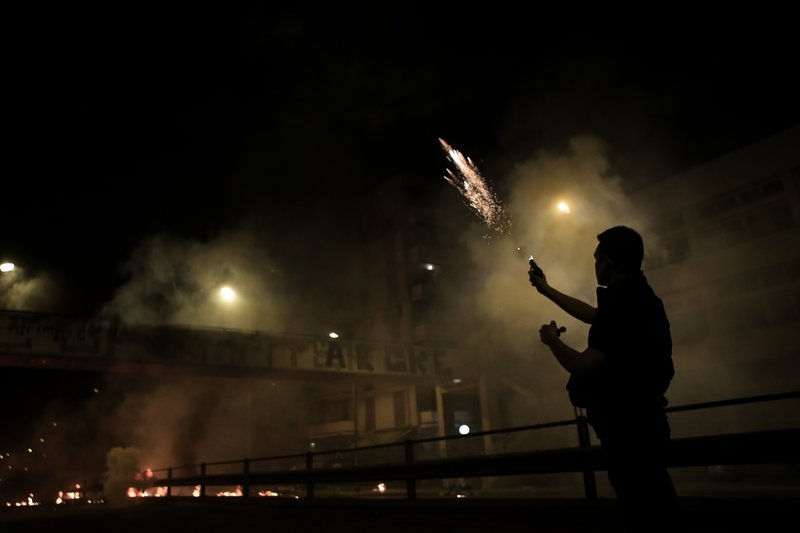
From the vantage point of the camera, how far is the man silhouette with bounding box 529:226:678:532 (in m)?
1.91

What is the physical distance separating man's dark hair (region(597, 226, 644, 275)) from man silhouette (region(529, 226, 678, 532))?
75 millimetres

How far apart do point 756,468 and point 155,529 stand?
15.9 m

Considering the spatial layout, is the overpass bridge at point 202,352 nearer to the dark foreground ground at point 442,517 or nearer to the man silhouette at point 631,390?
the dark foreground ground at point 442,517

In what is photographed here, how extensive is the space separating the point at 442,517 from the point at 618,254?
499cm

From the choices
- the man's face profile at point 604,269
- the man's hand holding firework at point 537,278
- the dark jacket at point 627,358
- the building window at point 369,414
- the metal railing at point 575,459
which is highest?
the building window at point 369,414

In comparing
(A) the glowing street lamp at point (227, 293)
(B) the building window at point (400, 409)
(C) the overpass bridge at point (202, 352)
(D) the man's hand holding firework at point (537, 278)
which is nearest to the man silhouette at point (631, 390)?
(D) the man's hand holding firework at point (537, 278)

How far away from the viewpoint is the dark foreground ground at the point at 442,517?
4.37 meters

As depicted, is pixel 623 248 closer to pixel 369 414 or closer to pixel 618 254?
pixel 618 254

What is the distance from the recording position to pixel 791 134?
19.4 metres

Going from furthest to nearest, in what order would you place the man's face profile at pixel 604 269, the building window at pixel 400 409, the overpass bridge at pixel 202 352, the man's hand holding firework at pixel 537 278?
the building window at pixel 400 409 → the overpass bridge at pixel 202 352 → the man's hand holding firework at pixel 537 278 → the man's face profile at pixel 604 269

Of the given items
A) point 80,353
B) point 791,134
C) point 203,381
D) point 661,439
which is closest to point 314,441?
point 203,381

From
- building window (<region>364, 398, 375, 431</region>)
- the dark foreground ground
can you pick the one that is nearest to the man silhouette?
the dark foreground ground

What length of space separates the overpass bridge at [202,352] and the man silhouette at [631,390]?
16962mm

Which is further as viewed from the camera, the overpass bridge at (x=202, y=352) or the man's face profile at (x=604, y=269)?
the overpass bridge at (x=202, y=352)
